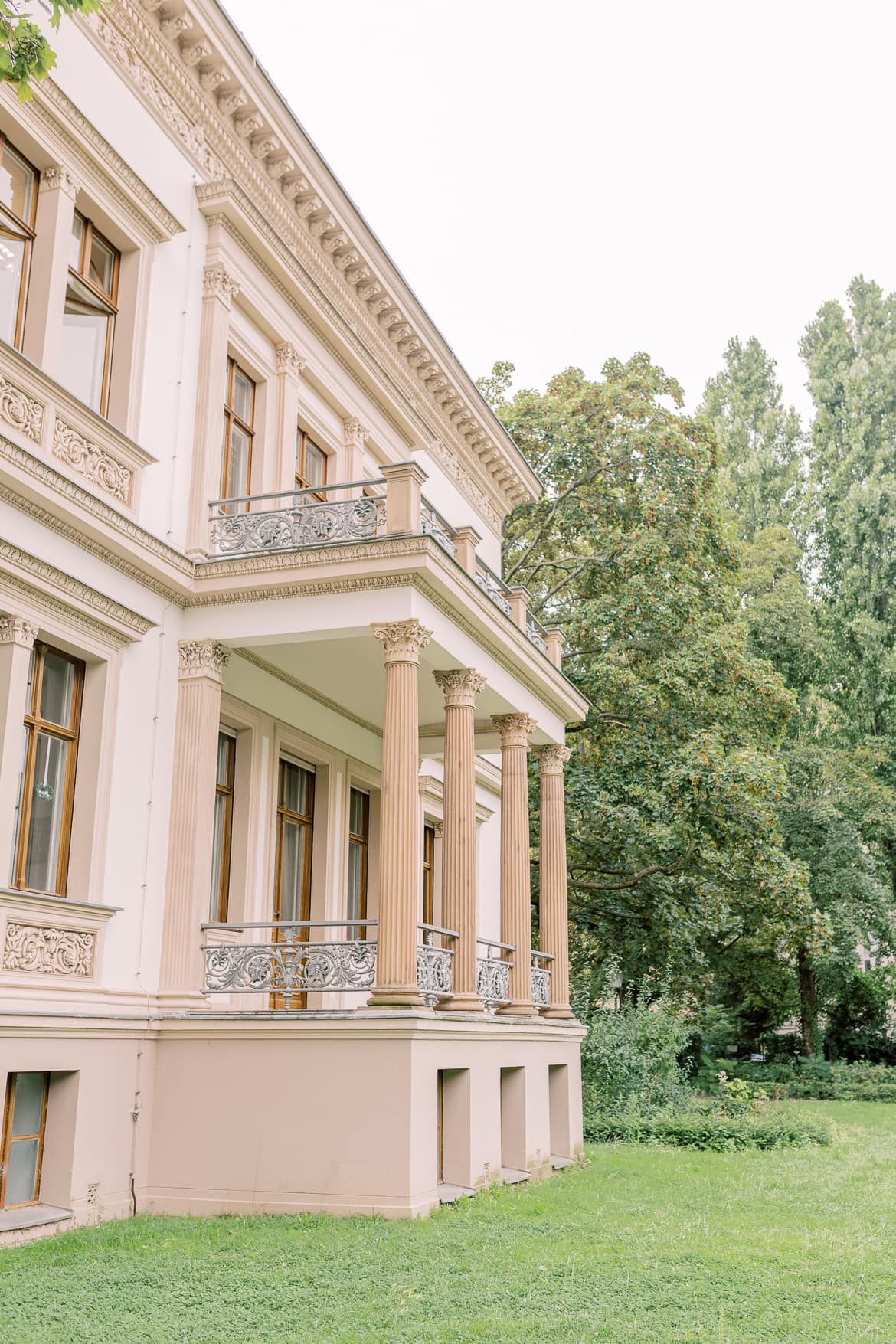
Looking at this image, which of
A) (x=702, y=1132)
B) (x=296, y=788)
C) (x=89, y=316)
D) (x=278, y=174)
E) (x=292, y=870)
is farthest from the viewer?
(x=702, y=1132)

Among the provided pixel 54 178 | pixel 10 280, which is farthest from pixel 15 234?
pixel 54 178

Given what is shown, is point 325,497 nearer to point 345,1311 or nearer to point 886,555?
point 345,1311

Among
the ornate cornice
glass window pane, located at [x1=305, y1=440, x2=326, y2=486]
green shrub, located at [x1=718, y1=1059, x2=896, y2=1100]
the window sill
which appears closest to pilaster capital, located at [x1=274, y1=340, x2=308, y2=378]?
glass window pane, located at [x1=305, y1=440, x2=326, y2=486]

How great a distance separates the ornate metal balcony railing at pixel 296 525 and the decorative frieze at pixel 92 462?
1139 mm

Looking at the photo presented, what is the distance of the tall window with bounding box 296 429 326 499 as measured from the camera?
50.1 feet

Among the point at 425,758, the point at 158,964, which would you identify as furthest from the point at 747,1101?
the point at 158,964

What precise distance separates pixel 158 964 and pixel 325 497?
6749 mm

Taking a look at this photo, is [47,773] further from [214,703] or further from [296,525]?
[296,525]

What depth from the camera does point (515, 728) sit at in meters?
15.4

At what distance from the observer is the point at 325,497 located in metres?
15.6

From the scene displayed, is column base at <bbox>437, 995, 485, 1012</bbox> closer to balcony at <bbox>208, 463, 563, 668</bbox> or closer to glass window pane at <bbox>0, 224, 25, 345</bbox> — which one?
balcony at <bbox>208, 463, 563, 668</bbox>

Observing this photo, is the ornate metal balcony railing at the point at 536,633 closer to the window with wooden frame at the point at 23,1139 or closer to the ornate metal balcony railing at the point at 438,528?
the ornate metal balcony railing at the point at 438,528

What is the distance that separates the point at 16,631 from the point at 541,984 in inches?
351

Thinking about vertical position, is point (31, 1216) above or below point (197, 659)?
below
